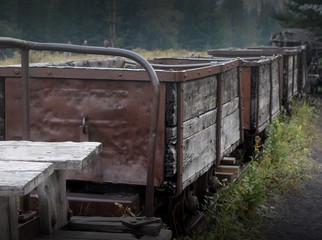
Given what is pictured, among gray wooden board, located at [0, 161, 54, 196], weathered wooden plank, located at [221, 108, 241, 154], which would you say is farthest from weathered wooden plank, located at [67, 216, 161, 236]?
weathered wooden plank, located at [221, 108, 241, 154]

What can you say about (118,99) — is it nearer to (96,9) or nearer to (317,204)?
(317,204)

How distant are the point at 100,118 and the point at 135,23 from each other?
71.3m

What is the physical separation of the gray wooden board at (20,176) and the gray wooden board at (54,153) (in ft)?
0.33

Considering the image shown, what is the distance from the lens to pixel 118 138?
194 inches

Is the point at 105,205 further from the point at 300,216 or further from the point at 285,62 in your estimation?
the point at 285,62

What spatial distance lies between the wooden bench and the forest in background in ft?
177

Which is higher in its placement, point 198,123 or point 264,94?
point 198,123

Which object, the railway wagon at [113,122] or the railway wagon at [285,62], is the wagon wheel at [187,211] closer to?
the railway wagon at [113,122]

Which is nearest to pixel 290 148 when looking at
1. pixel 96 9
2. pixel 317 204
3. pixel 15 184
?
pixel 317 204

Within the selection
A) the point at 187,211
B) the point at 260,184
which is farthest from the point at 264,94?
the point at 187,211

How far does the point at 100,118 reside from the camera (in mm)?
4922

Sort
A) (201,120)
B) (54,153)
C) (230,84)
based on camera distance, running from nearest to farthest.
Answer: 1. (54,153)
2. (201,120)
3. (230,84)

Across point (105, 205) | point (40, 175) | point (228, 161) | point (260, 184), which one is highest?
point (40, 175)

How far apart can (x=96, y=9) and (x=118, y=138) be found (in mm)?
63126
